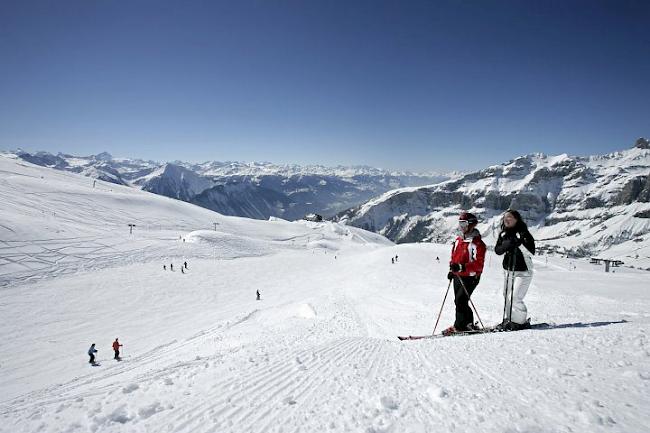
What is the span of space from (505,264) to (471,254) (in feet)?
3.16

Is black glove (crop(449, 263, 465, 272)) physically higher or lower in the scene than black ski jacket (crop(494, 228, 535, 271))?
lower

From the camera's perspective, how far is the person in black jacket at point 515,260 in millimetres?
9078

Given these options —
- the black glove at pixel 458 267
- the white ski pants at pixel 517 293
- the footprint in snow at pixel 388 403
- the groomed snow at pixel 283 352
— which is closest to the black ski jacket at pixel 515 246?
the white ski pants at pixel 517 293

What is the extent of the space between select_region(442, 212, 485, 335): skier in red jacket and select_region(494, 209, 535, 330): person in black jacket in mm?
587

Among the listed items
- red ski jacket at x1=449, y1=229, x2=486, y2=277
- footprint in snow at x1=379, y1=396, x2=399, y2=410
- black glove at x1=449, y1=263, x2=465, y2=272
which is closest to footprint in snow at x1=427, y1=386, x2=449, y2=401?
footprint in snow at x1=379, y1=396, x2=399, y2=410

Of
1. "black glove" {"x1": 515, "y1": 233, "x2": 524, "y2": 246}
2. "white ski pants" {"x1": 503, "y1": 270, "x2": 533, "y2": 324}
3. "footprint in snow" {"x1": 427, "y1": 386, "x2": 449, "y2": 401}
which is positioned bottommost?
"footprint in snow" {"x1": 427, "y1": 386, "x2": 449, "y2": 401}

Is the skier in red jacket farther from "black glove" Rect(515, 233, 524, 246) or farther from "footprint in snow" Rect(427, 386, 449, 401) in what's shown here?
"footprint in snow" Rect(427, 386, 449, 401)

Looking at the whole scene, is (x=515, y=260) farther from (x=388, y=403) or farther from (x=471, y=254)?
(x=388, y=403)

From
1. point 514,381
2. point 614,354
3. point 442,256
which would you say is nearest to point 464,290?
point 614,354

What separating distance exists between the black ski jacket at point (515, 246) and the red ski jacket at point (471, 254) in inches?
20.4

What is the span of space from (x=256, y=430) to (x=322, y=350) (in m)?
4.62

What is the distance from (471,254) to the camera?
32.0 feet

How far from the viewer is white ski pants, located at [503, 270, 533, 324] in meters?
9.32

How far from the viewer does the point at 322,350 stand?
355 inches
